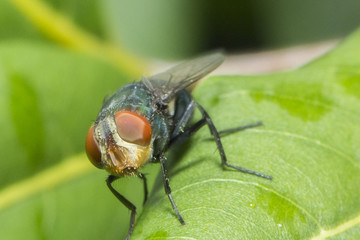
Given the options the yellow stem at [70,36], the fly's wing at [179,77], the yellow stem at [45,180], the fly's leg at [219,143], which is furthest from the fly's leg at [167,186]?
the yellow stem at [70,36]

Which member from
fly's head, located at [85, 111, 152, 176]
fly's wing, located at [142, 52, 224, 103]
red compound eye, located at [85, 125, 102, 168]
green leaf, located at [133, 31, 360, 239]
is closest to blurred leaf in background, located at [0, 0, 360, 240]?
green leaf, located at [133, 31, 360, 239]

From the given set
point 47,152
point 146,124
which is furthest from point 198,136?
point 47,152

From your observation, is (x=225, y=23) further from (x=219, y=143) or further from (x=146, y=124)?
(x=146, y=124)

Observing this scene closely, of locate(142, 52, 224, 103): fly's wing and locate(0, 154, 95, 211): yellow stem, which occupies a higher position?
locate(142, 52, 224, 103): fly's wing

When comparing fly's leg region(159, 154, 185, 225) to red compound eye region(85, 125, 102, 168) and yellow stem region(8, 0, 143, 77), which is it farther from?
yellow stem region(8, 0, 143, 77)

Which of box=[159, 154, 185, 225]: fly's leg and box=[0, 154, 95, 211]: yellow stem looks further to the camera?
box=[0, 154, 95, 211]: yellow stem

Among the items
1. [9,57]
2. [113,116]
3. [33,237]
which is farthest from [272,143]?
[9,57]

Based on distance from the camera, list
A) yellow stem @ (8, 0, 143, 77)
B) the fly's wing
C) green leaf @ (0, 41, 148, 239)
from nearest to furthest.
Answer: the fly's wing < green leaf @ (0, 41, 148, 239) < yellow stem @ (8, 0, 143, 77)

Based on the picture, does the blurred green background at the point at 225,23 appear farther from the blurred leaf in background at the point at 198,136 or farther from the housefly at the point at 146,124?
the housefly at the point at 146,124
